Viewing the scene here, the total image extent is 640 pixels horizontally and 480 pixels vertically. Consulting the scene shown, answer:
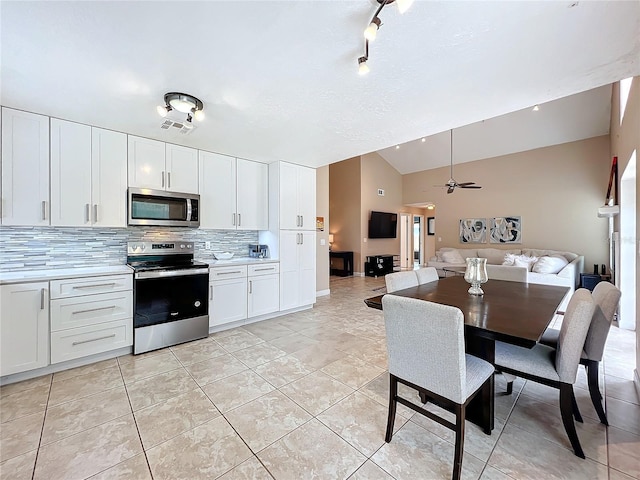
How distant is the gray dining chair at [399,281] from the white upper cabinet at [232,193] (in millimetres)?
2431

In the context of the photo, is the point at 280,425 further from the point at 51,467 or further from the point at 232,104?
the point at 232,104

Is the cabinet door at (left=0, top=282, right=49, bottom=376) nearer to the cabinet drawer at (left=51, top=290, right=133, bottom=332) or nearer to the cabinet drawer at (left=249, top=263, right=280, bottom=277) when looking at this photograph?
the cabinet drawer at (left=51, top=290, right=133, bottom=332)

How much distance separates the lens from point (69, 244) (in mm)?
2955

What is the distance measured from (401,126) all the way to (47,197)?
11.9 feet

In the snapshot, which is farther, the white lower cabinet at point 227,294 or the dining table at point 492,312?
the white lower cabinet at point 227,294

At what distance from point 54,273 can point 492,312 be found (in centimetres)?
376

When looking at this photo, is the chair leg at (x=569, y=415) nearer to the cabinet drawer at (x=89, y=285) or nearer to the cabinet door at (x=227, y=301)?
the cabinet door at (x=227, y=301)

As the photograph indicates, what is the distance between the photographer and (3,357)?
2232 mm

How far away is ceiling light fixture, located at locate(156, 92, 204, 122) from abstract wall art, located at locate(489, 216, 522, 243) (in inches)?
321

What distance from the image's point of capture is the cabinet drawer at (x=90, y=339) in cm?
247

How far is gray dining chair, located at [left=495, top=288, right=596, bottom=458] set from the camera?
1.51 meters

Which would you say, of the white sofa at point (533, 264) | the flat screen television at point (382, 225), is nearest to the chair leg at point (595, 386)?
the white sofa at point (533, 264)

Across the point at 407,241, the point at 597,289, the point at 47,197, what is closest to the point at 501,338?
the point at 597,289

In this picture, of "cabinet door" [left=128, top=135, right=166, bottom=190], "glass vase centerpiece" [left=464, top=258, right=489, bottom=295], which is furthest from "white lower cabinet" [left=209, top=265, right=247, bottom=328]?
"glass vase centerpiece" [left=464, top=258, right=489, bottom=295]
